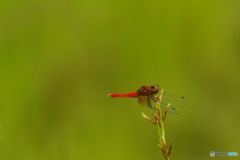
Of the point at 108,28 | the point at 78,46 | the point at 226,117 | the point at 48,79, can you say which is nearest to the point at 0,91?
the point at 48,79

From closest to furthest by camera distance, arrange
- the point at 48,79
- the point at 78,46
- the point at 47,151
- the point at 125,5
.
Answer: the point at 47,151 < the point at 48,79 < the point at 78,46 < the point at 125,5

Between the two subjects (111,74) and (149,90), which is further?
(111,74)

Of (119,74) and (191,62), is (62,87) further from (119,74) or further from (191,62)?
(191,62)

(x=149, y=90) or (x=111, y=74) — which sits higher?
(x=149, y=90)

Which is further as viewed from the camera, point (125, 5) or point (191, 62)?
point (125, 5)

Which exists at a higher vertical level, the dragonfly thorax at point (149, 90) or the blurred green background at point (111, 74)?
the dragonfly thorax at point (149, 90)

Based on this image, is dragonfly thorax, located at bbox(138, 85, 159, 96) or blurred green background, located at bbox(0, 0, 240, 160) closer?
dragonfly thorax, located at bbox(138, 85, 159, 96)

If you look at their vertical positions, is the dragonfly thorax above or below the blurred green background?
above

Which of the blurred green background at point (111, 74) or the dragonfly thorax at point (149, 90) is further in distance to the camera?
the blurred green background at point (111, 74)
